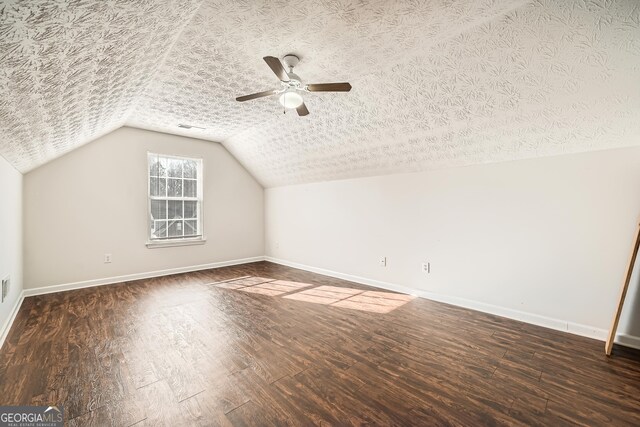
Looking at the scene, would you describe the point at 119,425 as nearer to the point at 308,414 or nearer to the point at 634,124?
the point at 308,414

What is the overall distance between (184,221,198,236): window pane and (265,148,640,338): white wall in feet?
9.43

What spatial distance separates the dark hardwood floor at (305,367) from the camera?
1.53 metres

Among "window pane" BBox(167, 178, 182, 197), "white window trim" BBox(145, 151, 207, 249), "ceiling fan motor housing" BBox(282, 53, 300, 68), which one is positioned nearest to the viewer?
"ceiling fan motor housing" BBox(282, 53, 300, 68)

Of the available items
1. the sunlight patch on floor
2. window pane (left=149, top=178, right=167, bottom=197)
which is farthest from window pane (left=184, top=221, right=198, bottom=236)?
the sunlight patch on floor

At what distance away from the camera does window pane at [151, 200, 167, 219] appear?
15.4 ft

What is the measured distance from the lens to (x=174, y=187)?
4.94 m

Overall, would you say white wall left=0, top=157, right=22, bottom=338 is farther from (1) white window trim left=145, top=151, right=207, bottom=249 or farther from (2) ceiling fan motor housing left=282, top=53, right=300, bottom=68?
(2) ceiling fan motor housing left=282, top=53, right=300, bottom=68

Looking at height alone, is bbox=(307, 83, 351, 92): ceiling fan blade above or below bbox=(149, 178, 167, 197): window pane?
above

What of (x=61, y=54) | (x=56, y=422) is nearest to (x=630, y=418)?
(x=56, y=422)

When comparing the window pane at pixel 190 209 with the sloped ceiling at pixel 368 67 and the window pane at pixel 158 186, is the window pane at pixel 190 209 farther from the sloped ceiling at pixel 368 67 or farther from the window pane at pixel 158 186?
the sloped ceiling at pixel 368 67

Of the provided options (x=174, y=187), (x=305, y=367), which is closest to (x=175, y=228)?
(x=174, y=187)

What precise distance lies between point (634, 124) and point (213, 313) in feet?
14.1

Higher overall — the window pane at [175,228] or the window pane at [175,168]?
the window pane at [175,168]

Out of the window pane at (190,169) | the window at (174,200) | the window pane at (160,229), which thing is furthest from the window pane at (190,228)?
the window pane at (190,169)
